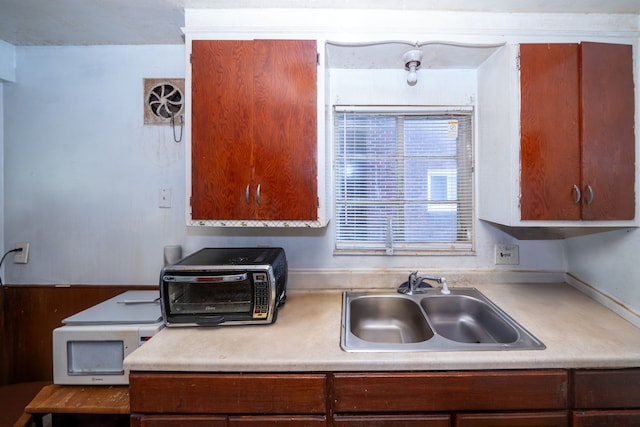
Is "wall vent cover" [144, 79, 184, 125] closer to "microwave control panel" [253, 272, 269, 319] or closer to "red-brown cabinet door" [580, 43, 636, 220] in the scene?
"microwave control panel" [253, 272, 269, 319]

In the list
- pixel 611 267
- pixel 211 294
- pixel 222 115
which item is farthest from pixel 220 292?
pixel 611 267

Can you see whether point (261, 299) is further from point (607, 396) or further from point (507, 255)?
point (507, 255)

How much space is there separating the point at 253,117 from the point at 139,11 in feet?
2.65

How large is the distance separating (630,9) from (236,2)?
5.98ft

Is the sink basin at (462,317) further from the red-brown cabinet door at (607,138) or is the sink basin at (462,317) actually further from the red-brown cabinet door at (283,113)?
the red-brown cabinet door at (283,113)

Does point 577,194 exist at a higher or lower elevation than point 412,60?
lower

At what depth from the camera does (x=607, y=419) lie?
0.99 m

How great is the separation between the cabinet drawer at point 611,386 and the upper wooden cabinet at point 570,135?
0.60 meters

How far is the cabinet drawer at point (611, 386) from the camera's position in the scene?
98 cm

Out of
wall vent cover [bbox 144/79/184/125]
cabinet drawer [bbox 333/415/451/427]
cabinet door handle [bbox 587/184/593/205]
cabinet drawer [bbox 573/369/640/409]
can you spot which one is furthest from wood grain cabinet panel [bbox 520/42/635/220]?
wall vent cover [bbox 144/79/184/125]

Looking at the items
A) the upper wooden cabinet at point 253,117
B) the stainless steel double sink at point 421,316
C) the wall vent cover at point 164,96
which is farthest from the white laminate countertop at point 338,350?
the wall vent cover at point 164,96

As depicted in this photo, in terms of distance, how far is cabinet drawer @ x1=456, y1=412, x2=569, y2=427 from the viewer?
98 centimetres

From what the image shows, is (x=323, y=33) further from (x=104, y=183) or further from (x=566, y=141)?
(x=104, y=183)

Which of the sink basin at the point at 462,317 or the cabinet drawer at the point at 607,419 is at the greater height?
the sink basin at the point at 462,317
